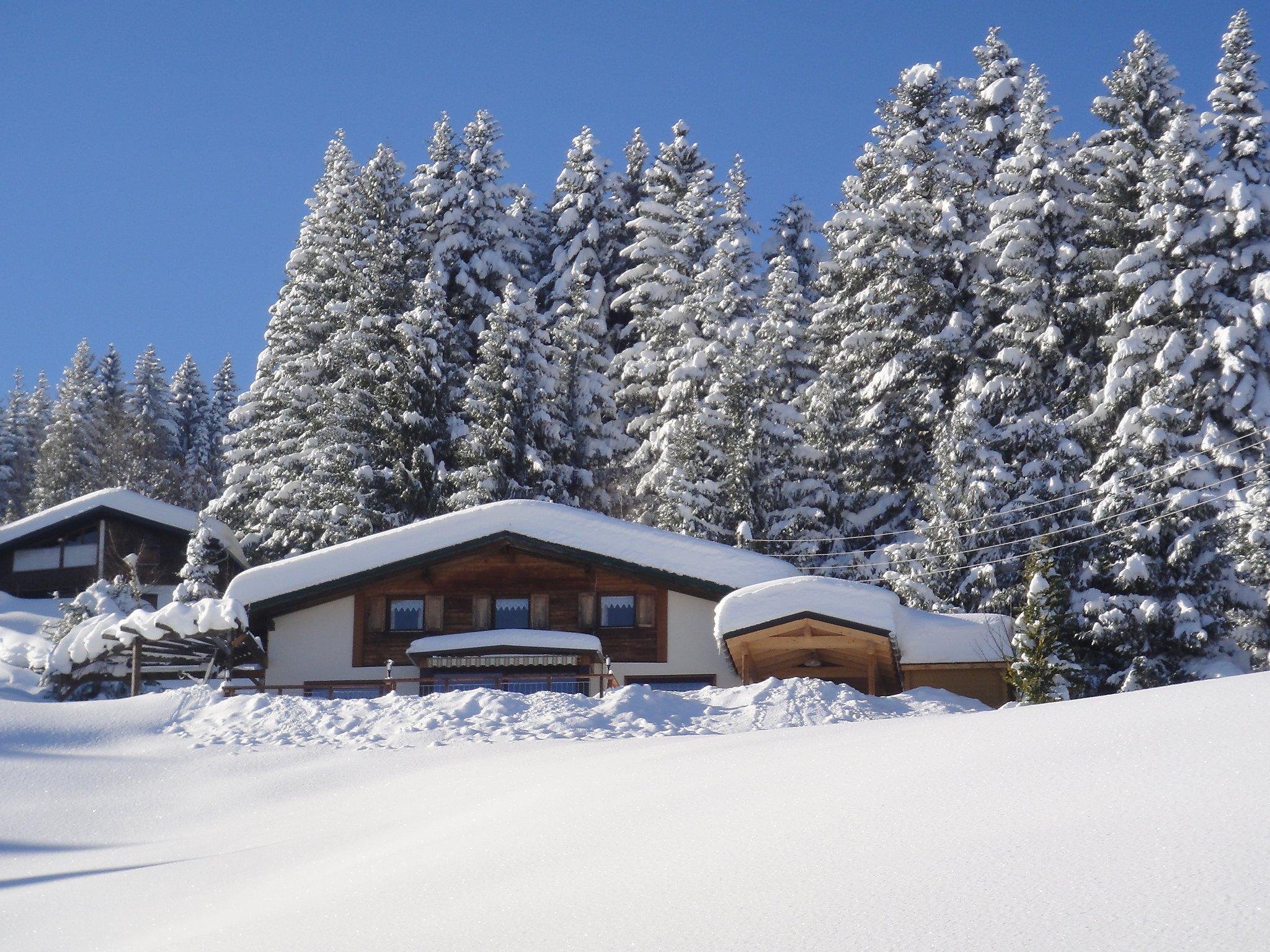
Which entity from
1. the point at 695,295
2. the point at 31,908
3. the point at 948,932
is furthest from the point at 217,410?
the point at 948,932

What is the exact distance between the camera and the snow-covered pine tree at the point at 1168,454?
86.0 ft

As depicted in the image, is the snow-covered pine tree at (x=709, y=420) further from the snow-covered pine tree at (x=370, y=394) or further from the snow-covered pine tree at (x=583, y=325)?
the snow-covered pine tree at (x=370, y=394)

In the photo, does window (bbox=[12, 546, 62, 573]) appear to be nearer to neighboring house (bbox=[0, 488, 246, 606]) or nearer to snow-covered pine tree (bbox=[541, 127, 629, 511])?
neighboring house (bbox=[0, 488, 246, 606])

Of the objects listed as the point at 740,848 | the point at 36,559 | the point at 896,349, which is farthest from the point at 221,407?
the point at 740,848

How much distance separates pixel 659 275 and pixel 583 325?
11.4ft

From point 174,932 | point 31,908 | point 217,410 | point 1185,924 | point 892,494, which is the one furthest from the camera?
point 217,410

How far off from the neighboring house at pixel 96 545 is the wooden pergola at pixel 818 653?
2603 centimetres

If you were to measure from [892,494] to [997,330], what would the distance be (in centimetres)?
577

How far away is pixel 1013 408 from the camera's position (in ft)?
109

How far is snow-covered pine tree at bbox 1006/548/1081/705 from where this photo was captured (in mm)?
20344

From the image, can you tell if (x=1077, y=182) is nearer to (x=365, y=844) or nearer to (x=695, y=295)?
(x=695, y=295)

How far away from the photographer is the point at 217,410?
71.8 m

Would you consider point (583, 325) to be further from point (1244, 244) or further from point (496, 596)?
point (1244, 244)

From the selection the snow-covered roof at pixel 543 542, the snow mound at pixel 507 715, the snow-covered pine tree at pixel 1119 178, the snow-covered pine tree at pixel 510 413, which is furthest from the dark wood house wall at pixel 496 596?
the snow-covered pine tree at pixel 1119 178
